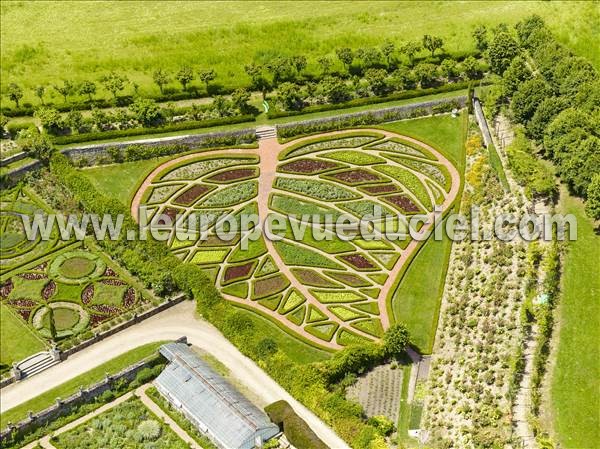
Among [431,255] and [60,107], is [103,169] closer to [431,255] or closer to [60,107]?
[60,107]

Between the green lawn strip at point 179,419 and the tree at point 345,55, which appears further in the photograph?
the tree at point 345,55

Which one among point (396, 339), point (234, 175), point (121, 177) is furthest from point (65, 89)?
point (396, 339)

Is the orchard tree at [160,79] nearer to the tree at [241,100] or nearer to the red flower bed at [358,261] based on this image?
the tree at [241,100]

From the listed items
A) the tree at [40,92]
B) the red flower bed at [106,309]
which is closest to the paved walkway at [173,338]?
the red flower bed at [106,309]

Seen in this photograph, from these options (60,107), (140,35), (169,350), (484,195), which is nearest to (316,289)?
(169,350)

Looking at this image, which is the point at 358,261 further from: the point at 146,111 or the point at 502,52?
the point at 502,52

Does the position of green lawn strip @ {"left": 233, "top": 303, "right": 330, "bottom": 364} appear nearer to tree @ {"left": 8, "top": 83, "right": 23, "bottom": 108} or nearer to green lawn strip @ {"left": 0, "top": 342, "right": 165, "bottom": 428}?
green lawn strip @ {"left": 0, "top": 342, "right": 165, "bottom": 428}
